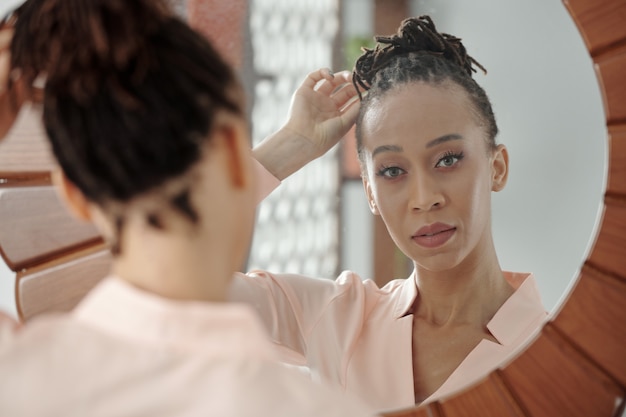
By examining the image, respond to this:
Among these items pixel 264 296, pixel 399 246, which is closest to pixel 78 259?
pixel 264 296

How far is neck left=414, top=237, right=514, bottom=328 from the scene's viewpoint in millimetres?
733

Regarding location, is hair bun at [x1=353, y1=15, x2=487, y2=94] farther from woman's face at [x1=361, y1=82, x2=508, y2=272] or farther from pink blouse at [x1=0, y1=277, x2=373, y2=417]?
pink blouse at [x1=0, y1=277, x2=373, y2=417]

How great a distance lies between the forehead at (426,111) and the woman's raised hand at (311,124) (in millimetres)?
48

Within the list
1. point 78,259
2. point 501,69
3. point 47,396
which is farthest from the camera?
point 78,259

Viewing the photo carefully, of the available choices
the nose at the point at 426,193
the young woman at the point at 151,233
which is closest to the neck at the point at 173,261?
the young woman at the point at 151,233

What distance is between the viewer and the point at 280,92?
77cm

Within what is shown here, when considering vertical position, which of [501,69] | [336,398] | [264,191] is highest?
[501,69]

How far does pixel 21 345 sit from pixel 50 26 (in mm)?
193

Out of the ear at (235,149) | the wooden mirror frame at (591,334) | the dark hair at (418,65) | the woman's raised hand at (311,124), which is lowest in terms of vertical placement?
the wooden mirror frame at (591,334)

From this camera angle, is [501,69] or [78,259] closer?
[501,69]

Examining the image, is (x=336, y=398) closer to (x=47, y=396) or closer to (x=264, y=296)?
(x=47, y=396)

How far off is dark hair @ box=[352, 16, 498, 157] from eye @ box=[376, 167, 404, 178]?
4 cm

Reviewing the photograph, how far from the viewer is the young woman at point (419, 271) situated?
706mm

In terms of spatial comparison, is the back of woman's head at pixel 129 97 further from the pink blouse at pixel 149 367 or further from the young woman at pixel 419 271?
the young woman at pixel 419 271
